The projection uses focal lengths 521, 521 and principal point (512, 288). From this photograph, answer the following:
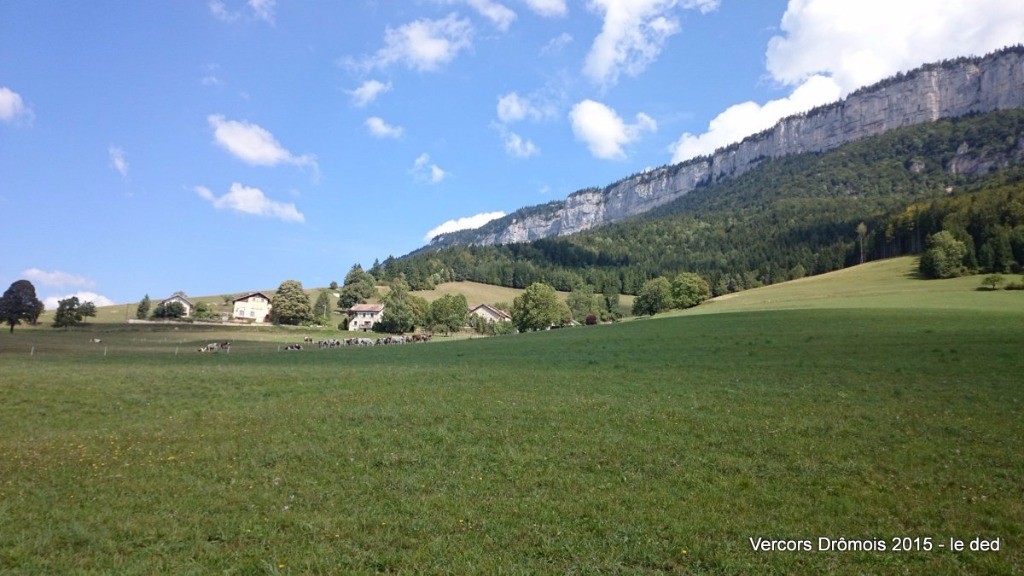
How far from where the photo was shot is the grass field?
26.0 ft

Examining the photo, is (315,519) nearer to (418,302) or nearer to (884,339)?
(884,339)

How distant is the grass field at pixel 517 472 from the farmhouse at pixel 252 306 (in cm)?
13113

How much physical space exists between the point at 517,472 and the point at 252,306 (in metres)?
156

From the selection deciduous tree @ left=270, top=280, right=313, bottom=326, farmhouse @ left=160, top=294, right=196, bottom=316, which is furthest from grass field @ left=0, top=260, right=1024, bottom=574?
farmhouse @ left=160, top=294, right=196, bottom=316

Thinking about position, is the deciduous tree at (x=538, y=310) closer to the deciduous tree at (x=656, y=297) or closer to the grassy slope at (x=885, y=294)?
the deciduous tree at (x=656, y=297)

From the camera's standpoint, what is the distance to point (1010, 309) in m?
49.5

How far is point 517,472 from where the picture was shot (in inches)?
460

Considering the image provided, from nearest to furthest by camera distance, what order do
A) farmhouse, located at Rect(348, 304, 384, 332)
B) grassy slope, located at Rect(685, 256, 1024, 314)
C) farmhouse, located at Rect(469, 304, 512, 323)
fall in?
grassy slope, located at Rect(685, 256, 1024, 314) < farmhouse, located at Rect(348, 304, 384, 332) < farmhouse, located at Rect(469, 304, 512, 323)

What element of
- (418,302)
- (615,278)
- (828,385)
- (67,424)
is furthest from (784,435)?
(615,278)

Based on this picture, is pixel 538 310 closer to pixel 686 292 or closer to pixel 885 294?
pixel 686 292

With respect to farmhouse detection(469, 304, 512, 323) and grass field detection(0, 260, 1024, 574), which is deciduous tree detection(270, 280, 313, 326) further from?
grass field detection(0, 260, 1024, 574)

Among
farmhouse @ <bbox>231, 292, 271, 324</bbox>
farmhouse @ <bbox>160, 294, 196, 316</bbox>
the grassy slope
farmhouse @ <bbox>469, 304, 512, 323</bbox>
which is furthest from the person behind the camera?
farmhouse @ <bbox>469, 304, 512, 323</bbox>

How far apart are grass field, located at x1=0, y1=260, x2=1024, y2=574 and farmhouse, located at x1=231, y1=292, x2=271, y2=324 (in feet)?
430

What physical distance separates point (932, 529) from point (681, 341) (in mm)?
34177
